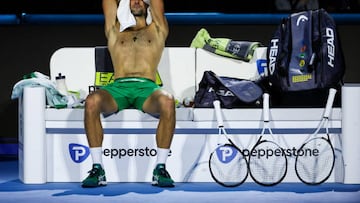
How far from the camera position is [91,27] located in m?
8.59

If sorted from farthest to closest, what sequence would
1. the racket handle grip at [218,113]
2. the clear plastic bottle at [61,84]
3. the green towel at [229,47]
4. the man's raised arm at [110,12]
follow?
the green towel at [229,47], the clear plastic bottle at [61,84], the man's raised arm at [110,12], the racket handle grip at [218,113]

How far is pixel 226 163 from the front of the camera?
22.1ft

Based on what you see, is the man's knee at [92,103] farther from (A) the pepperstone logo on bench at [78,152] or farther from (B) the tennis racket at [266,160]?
(B) the tennis racket at [266,160]

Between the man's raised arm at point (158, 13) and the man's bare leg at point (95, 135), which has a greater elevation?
the man's raised arm at point (158, 13)

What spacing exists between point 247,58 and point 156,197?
1792mm

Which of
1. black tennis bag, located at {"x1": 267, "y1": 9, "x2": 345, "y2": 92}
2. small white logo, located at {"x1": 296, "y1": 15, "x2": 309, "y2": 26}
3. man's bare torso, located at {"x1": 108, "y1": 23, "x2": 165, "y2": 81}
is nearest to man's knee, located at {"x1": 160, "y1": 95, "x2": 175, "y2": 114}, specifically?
Answer: man's bare torso, located at {"x1": 108, "y1": 23, "x2": 165, "y2": 81}

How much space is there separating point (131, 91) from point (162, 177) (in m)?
0.71

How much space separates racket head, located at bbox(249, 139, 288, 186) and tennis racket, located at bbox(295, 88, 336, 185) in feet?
0.38

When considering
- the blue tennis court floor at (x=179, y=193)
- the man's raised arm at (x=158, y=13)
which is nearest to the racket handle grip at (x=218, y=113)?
the blue tennis court floor at (x=179, y=193)

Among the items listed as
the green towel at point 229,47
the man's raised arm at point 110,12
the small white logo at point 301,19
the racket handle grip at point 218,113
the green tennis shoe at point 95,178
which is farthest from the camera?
the green towel at point 229,47

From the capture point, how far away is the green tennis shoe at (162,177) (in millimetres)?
6453

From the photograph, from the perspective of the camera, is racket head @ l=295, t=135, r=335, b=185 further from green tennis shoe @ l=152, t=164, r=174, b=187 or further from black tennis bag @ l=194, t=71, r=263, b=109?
green tennis shoe @ l=152, t=164, r=174, b=187

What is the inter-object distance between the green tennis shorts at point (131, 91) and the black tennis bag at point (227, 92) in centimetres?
34

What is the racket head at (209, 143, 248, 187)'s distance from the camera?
6.64m
